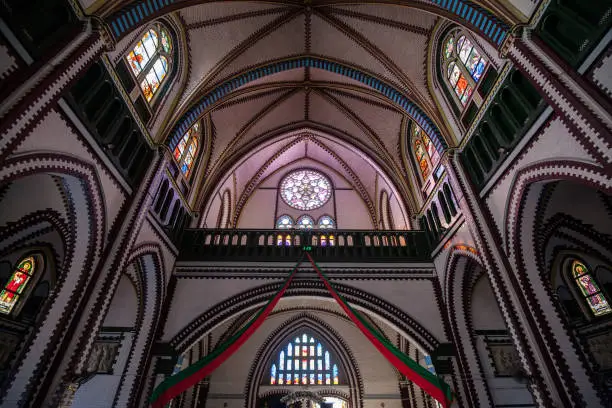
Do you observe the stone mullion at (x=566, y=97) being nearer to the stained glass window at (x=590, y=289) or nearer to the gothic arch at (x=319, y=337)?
the stained glass window at (x=590, y=289)

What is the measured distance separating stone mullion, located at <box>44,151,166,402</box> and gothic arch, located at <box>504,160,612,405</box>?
9.31 metres

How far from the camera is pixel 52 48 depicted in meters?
5.57

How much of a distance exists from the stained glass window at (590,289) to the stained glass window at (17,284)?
17.9 meters

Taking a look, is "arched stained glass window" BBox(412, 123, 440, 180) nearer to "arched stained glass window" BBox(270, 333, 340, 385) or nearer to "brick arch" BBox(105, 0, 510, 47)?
"brick arch" BBox(105, 0, 510, 47)

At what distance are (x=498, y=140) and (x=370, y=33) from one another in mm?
6740

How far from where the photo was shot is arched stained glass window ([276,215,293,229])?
18.1 metres

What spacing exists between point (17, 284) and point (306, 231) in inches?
390

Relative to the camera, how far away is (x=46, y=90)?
17.5 ft

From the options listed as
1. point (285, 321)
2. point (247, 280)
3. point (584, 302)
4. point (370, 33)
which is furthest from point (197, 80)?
point (584, 302)

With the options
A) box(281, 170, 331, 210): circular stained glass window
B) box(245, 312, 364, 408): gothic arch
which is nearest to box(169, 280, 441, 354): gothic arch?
box(245, 312, 364, 408): gothic arch

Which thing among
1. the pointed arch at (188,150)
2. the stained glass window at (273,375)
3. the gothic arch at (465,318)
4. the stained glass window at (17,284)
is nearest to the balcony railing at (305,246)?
the gothic arch at (465,318)

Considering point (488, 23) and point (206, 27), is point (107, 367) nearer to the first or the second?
point (206, 27)

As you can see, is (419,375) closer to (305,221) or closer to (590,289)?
(590,289)

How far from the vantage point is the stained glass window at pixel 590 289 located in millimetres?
9398
